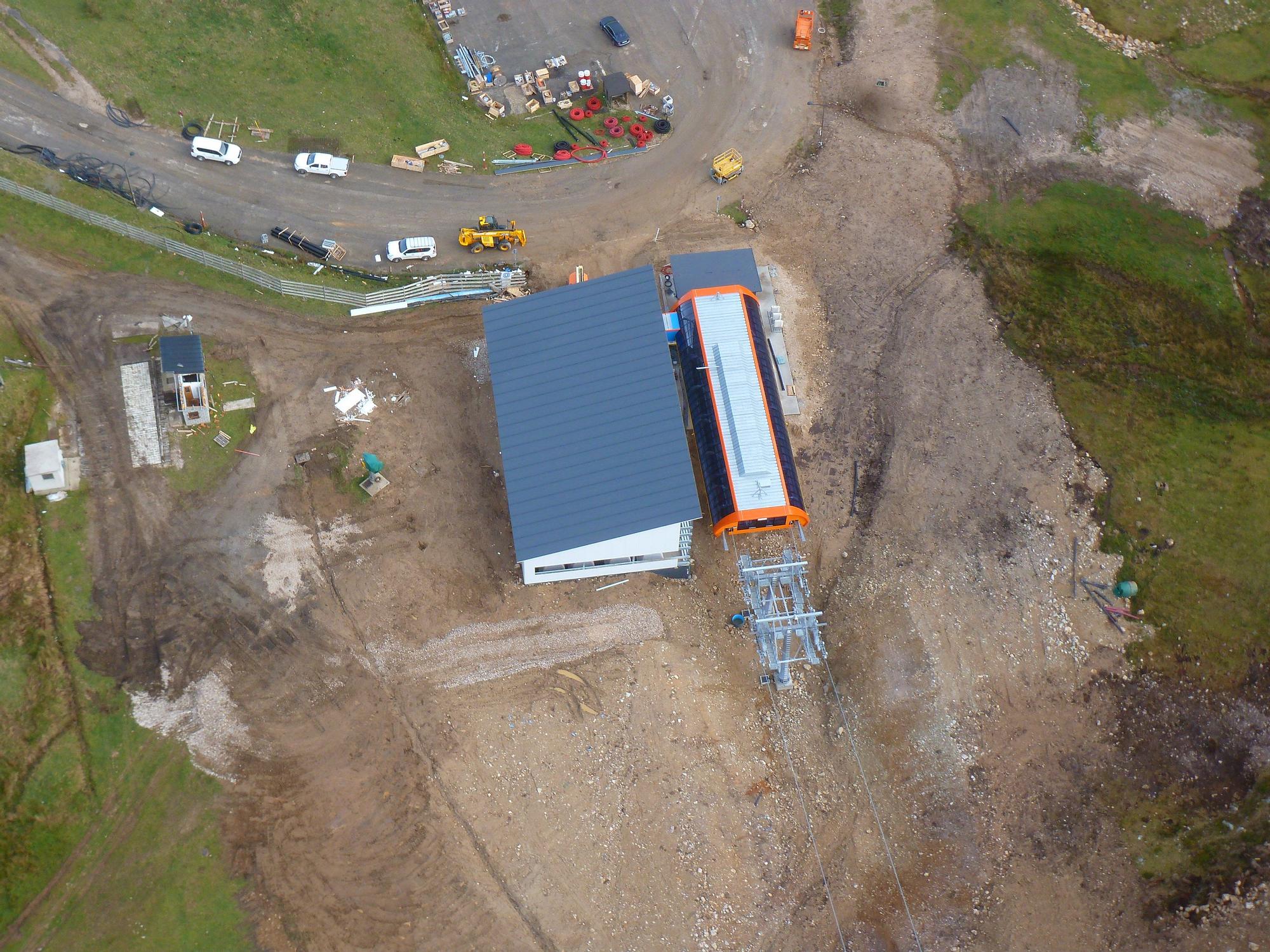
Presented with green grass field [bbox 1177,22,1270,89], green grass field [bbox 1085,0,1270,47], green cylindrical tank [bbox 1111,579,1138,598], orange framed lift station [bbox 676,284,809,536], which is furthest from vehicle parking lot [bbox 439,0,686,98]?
green cylindrical tank [bbox 1111,579,1138,598]

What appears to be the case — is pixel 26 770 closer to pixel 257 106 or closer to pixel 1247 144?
pixel 257 106

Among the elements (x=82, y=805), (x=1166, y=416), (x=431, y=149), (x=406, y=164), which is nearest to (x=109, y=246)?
(x=406, y=164)

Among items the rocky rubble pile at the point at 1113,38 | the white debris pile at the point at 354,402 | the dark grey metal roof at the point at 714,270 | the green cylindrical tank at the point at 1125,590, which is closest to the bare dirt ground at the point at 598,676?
the white debris pile at the point at 354,402

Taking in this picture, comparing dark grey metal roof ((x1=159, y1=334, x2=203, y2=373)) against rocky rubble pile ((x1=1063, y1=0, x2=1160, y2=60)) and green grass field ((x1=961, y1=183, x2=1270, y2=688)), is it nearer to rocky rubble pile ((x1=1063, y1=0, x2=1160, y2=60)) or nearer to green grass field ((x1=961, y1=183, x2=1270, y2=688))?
green grass field ((x1=961, y1=183, x2=1270, y2=688))

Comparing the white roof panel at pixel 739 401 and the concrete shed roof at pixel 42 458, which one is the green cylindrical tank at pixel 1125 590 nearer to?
the white roof panel at pixel 739 401

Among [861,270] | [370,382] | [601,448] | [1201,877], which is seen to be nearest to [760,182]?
A: [861,270]

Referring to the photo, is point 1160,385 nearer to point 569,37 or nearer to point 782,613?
point 782,613
